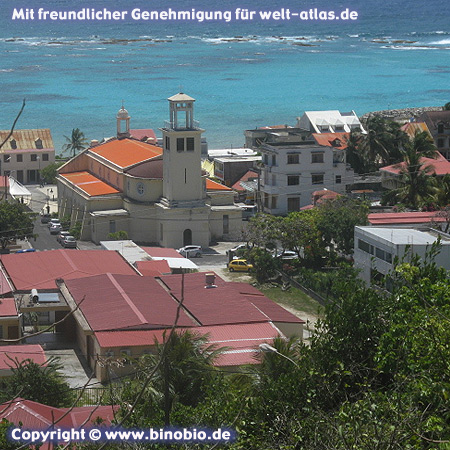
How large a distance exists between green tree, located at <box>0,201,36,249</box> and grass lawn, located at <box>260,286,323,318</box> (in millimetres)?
12109

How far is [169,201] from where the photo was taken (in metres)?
49.2

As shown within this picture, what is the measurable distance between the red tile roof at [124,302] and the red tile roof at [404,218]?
1089cm

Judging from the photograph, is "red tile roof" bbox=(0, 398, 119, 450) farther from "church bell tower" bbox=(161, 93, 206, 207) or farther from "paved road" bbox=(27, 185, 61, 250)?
"church bell tower" bbox=(161, 93, 206, 207)

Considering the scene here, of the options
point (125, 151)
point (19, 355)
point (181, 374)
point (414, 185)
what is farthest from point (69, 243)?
point (181, 374)

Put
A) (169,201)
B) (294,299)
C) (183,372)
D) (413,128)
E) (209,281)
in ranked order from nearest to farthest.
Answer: (183,372) → (209,281) → (294,299) → (169,201) → (413,128)

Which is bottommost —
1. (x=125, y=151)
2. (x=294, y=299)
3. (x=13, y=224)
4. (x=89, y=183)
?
(x=294, y=299)

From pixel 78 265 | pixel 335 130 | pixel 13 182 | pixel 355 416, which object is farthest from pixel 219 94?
pixel 355 416

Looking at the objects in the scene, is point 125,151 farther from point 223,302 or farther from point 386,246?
point 223,302

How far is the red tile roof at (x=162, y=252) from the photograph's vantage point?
141 ft

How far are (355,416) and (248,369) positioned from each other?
32.0 ft

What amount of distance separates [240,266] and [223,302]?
31.6 feet

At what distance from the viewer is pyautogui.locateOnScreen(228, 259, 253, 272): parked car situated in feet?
139

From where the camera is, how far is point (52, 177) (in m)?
65.2

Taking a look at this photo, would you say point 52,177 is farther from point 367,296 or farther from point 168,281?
point 367,296
